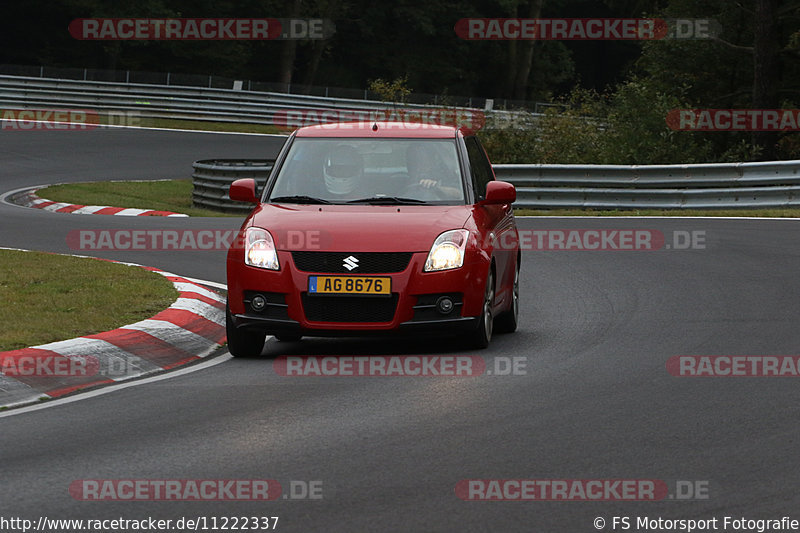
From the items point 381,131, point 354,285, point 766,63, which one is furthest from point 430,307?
point 766,63

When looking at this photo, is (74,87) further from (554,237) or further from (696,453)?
(696,453)

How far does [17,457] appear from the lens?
633 centimetres

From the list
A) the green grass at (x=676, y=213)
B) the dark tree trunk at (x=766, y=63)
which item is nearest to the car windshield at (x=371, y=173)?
the green grass at (x=676, y=213)

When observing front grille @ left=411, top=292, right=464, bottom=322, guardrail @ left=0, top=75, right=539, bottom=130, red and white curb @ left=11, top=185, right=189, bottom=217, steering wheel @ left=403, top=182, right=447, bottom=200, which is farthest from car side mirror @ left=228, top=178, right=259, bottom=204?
guardrail @ left=0, top=75, right=539, bottom=130

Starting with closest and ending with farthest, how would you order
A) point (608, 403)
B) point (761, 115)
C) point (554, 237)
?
point (608, 403) < point (554, 237) < point (761, 115)

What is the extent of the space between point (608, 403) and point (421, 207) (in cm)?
275

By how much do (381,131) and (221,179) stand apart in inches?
569

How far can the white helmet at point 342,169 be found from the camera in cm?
1012

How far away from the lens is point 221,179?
81.0 ft

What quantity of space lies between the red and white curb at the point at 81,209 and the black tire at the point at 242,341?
12868 mm

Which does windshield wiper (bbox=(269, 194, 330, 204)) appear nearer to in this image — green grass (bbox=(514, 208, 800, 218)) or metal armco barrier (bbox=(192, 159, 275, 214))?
green grass (bbox=(514, 208, 800, 218))

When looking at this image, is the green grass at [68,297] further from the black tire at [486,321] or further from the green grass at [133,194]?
the green grass at [133,194]

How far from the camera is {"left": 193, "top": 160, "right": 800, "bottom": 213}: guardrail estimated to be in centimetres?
2138

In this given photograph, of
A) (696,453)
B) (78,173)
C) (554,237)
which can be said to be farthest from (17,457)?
(78,173)
